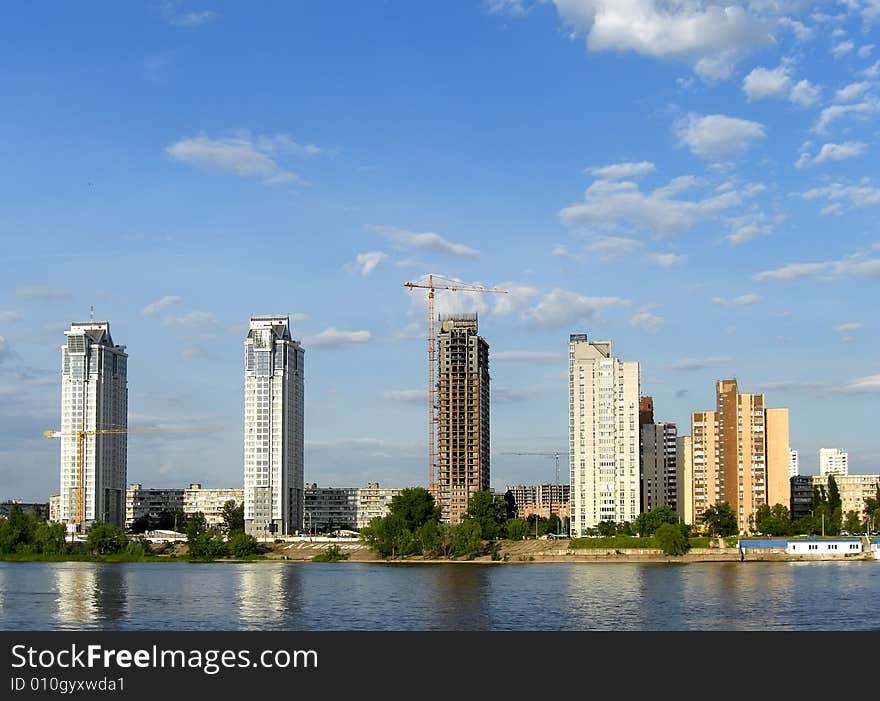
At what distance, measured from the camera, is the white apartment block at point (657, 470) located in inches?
6604

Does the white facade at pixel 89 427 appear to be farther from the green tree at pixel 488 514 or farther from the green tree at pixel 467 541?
the green tree at pixel 467 541

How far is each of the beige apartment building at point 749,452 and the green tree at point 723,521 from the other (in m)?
10.6

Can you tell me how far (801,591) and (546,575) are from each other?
26.9m

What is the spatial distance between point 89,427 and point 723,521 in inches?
3801

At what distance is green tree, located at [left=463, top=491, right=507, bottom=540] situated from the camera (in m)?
142

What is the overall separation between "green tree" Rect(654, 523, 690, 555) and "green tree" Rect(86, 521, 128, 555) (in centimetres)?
6900

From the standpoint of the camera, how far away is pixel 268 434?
165750 millimetres

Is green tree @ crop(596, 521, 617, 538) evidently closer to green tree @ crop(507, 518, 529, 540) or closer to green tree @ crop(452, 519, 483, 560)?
green tree @ crop(507, 518, 529, 540)

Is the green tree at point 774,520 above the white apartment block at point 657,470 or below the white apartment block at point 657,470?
below

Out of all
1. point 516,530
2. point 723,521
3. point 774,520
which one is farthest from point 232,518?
point 774,520

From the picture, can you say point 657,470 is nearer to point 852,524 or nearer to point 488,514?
point 852,524

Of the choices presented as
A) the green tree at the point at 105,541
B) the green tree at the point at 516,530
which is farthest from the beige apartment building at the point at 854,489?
the green tree at the point at 105,541

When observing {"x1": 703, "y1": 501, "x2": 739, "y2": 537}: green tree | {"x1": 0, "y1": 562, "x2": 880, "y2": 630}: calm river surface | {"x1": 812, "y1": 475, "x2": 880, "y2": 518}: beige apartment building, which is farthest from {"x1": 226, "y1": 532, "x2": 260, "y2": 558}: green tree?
{"x1": 812, "y1": 475, "x2": 880, "y2": 518}: beige apartment building
